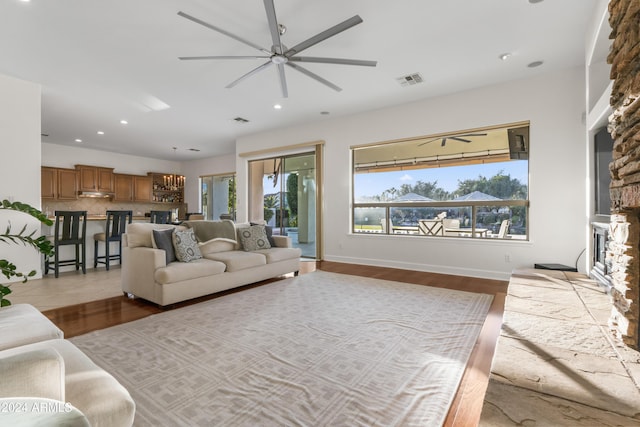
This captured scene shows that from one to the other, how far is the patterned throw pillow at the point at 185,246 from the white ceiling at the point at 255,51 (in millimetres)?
2086

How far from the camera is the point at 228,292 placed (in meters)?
3.65

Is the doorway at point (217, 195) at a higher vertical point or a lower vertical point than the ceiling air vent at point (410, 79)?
lower

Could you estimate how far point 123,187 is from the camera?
340 inches

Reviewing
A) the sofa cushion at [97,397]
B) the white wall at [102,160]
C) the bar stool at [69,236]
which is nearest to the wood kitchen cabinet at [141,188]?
the white wall at [102,160]

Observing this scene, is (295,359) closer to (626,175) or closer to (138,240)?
(626,175)

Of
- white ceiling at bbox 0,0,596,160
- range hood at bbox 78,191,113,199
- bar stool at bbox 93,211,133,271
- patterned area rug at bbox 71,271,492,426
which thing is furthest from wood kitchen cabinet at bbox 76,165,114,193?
patterned area rug at bbox 71,271,492,426

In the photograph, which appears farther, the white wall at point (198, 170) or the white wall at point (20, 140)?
the white wall at point (198, 170)

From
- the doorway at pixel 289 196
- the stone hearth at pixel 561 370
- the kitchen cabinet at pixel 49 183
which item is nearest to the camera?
the stone hearth at pixel 561 370

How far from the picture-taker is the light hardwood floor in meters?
1.65

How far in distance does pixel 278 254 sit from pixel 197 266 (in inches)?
50.0

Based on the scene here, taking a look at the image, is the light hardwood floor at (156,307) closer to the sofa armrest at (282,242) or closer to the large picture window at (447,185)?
the sofa armrest at (282,242)

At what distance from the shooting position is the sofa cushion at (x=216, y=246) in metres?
3.94

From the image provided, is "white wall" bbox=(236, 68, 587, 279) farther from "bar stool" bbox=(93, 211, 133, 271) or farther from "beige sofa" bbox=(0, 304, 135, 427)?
"beige sofa" bbox=(0, 304, 135, 427)

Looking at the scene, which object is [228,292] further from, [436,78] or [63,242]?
[436,78]
